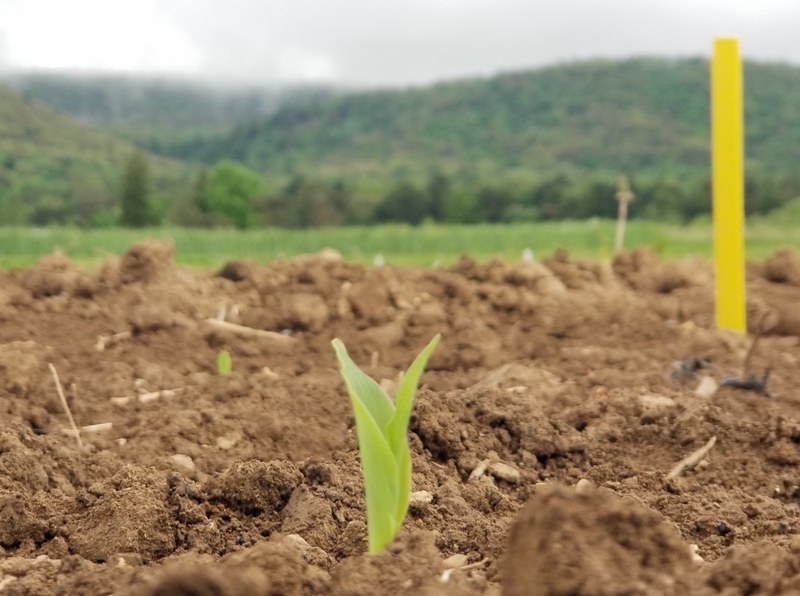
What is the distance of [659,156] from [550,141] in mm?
3202

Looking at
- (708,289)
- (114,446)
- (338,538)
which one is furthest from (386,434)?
(708,289)

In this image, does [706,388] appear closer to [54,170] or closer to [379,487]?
[379,487]

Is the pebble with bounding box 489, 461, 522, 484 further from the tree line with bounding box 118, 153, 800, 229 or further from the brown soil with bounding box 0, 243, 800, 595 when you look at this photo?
the tree line with bounding box 118, 153, 800, 229

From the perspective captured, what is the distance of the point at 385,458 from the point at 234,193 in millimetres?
13063

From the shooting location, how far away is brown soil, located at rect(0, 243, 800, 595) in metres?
0.91

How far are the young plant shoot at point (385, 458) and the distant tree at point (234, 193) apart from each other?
1041cm

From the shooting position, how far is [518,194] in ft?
40.7

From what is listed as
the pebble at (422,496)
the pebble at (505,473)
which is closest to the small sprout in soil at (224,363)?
the pebble at (505,473)

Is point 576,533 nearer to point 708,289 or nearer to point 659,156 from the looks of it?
point 708,289

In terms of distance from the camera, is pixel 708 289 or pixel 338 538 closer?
pixel 338 538

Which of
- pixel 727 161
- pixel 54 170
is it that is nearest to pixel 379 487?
pixel 727 161

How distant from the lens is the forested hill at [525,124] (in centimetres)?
2320

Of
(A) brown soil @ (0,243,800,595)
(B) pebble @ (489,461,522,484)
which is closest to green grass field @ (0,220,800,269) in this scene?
(A) brown soil @ (0,243,800,595)

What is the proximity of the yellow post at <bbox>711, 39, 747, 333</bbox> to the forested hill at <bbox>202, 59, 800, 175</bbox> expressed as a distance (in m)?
19.8
